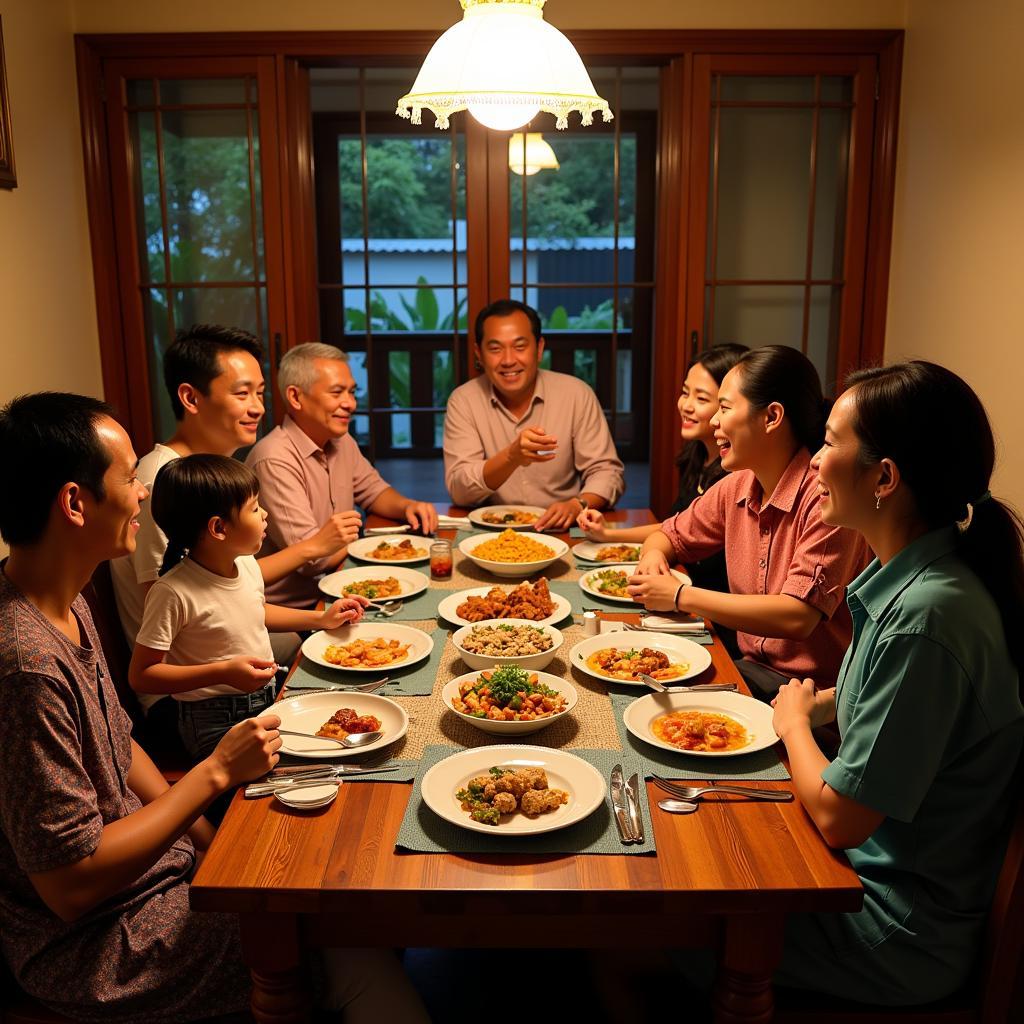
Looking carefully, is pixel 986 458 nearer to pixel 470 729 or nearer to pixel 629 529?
pixel 470 729

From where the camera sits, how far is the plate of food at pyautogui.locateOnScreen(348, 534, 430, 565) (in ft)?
8.90

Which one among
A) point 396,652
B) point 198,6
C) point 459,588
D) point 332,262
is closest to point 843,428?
point 396,652

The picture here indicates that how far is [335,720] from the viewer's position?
65.4 inches

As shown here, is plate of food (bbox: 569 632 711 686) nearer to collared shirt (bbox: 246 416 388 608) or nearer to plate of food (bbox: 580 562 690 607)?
plate of food (bbox: 580 562 690 607)

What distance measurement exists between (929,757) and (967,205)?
108 inches

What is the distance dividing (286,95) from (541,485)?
1882mm

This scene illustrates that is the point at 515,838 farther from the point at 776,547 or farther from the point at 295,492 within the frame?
the point at 295,492

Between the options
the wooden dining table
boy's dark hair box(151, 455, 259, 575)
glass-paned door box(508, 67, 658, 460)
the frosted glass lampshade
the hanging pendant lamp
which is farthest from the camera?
glass-paned door box(508, 67, 658, 460)

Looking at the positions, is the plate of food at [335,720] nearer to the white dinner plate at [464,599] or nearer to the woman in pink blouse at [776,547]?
the white dinner plate at [464,599]

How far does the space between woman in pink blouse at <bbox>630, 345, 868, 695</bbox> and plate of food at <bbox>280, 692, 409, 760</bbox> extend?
0.73 meters

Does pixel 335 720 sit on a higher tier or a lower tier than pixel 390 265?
lower

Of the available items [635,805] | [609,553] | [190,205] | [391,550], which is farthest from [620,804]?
[190,205]

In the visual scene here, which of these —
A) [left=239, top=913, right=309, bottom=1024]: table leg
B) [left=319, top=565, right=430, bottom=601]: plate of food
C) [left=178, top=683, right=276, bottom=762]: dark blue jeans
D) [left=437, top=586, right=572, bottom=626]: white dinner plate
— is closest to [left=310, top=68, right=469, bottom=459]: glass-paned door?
[left=319, top=565, right=430, bottom=601]: plate of food

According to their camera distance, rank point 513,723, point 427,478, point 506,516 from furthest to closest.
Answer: point 427,478 → point 506,516 → point 513,723
